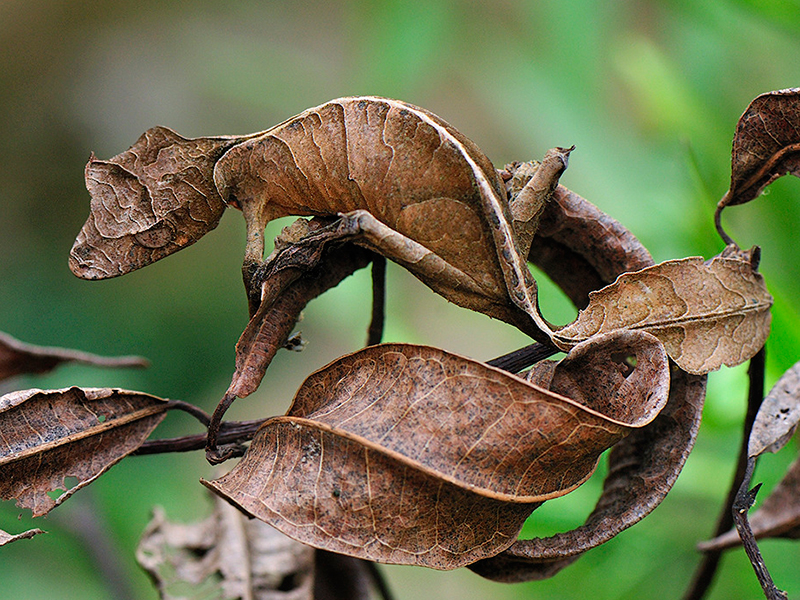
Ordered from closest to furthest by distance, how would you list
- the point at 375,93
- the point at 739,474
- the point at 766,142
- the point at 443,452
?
the point at 443,452 < the point at 766,142 < the point at 739,474 < the point at 375,93

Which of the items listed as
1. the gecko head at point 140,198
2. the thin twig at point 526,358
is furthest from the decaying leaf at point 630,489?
the gecko head at point 140,198

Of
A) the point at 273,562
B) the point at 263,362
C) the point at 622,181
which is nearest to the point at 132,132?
the point at 622,181

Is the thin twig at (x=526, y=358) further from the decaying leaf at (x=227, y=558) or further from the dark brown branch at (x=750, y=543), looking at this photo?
the decaying leaf at (x=227, y=558)

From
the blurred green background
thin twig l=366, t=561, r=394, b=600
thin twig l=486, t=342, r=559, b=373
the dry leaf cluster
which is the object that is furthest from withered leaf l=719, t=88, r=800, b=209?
thin twig l=366, t=561, r=394, b=600

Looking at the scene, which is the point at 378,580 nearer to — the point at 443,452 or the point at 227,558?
the point at 227,558

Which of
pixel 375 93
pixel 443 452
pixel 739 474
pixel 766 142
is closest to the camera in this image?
pixel 443 452

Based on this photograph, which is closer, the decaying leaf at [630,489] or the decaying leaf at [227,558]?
the decaying leaf at [630,489]

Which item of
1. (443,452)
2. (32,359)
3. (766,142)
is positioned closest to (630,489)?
(443,452)

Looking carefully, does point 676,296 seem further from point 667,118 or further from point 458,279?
point 667,118
